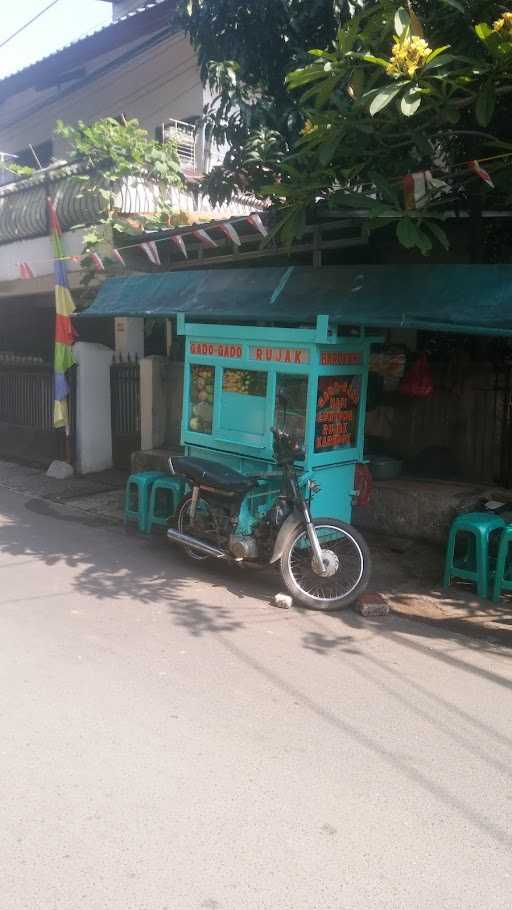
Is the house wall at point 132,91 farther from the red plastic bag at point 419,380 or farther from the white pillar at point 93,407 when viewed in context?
the red plastic bag at point 419,380

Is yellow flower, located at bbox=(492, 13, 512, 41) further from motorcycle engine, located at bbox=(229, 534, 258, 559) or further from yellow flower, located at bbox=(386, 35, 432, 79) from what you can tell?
motorcycle engine, located at bbox=(229, 534, 258, 559)

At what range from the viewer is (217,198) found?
8078 millimetres

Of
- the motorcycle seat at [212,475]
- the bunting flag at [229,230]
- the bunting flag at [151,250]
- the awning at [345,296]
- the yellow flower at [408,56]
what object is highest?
the yellow flower at [408,56]

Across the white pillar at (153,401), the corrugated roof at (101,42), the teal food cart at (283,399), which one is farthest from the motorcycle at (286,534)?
the corrugated roof at (101,42)

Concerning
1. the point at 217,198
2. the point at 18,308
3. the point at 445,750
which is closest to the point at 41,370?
the point at 18,308

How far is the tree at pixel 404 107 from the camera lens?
4922 millimetres

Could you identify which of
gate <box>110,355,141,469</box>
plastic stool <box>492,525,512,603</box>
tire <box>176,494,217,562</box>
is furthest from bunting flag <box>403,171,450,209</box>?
gate <box>110,355,141,469</box>

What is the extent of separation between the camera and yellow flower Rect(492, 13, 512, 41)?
483cm

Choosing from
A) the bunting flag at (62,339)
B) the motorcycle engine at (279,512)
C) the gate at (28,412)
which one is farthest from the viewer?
the gate at (28,412)

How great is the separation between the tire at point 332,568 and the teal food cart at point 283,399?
0.51 m

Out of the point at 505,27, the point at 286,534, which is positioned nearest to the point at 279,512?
the point at 286,534

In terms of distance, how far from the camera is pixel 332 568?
5.77 m

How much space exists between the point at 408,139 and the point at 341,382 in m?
1.99

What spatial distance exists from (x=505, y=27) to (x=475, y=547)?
3.71 meters
